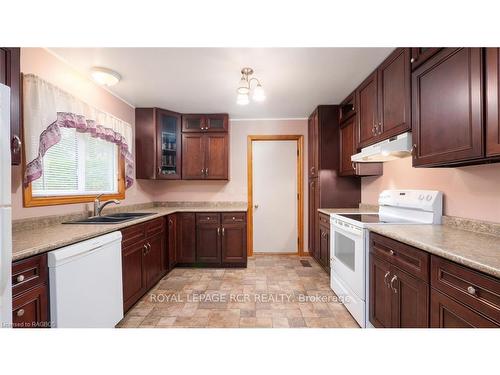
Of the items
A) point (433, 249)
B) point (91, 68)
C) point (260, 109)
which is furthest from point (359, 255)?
point (91, 68)

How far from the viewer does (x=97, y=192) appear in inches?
97.3

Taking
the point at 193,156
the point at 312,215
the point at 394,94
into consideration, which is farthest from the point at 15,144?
the point at 312,215

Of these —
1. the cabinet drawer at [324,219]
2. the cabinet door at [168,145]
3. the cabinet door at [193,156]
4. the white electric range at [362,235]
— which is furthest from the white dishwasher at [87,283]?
the cabinet drawer at [324,219]

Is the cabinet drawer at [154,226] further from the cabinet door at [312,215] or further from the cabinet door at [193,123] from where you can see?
the cabinet door at [312,215]

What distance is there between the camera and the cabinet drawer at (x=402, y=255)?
1154mm

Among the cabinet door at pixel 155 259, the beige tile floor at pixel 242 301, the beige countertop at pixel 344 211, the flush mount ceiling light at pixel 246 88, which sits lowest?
the beige tile floor at pixel 242 301

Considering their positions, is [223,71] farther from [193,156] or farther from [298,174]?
[298,174]

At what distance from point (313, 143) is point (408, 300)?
2509mm

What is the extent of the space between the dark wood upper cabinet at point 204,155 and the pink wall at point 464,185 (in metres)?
2.35

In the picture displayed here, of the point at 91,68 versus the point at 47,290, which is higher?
the point at 91,68

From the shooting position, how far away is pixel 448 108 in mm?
1279

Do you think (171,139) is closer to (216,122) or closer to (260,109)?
(216,122)

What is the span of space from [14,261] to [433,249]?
2.04 meters
